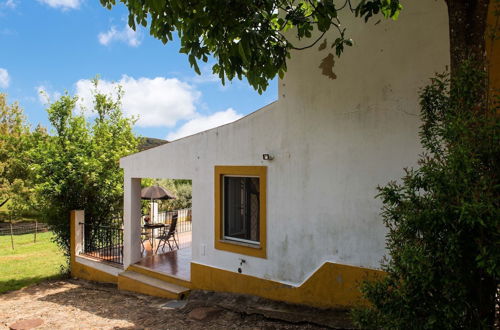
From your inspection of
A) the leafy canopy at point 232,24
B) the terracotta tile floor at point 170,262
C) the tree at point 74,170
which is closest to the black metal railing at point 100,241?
the tree at point 74,170

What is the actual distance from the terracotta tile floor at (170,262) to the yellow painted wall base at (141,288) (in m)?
0.53

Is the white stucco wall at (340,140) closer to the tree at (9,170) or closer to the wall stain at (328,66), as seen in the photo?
the wall stain at (328,66)

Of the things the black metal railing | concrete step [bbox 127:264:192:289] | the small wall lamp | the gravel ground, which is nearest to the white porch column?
concrete step [bbox 127:264:192:289]

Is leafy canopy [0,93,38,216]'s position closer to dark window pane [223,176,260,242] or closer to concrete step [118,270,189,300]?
concrete step [118,270,189,300]

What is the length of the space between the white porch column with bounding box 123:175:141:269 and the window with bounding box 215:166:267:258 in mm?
3536

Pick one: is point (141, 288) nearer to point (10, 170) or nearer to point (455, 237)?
point (455, 237)

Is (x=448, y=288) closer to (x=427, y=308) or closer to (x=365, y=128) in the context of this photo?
(x=427, y=308)

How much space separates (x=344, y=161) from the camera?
6363 mm

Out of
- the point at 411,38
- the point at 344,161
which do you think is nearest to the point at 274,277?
the point at 344,161

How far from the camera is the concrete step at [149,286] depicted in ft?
28.5

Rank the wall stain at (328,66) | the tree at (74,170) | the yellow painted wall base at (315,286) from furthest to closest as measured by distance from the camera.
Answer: the tree at (74,170) → the wall stain at (328,66) → the yellow painted wall base at (315,286)

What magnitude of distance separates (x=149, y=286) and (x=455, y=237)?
27.6ft

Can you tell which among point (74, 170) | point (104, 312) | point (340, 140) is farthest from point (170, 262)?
point (340, 140)

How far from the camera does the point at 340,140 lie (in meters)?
6.43
